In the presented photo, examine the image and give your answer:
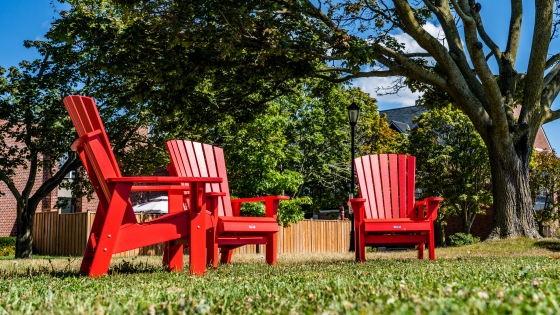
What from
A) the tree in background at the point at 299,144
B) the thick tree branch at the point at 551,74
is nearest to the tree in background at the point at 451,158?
the tree in background at the point at 299,144

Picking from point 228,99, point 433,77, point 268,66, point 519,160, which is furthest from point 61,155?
point 519,160

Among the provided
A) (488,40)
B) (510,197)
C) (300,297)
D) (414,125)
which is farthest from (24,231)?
(414,125)

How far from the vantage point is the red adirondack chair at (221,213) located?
6.18m

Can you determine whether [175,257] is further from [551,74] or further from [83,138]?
[551,74]

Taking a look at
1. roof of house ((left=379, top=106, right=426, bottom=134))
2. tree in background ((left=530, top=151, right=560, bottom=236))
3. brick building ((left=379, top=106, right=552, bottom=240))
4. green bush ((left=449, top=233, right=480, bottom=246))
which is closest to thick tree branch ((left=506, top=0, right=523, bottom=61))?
green bush ((left=449, top=233, right=480, bottom=246))

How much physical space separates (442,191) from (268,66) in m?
15.5

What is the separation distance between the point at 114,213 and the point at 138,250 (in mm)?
15202

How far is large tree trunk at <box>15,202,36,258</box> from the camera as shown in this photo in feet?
54.3

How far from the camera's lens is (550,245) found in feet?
34.2

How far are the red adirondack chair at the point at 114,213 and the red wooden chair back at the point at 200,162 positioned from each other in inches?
60.9

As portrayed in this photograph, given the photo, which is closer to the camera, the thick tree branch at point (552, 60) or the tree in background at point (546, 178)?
the thick tree branch at point (552, 60)

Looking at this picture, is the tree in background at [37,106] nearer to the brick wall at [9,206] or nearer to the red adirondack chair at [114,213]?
the red adirondack chair at [114,213]

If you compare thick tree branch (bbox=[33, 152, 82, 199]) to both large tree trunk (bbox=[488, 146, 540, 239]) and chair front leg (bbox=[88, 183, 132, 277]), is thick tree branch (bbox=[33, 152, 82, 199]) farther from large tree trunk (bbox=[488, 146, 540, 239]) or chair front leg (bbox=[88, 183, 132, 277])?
chair front leg (bbox=[88, 183, 132, 277])

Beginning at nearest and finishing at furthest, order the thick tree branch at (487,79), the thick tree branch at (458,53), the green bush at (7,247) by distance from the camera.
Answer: the thick tree branch at (487,79), the thick tree branch at (458,53), the green bush at (7,247)
